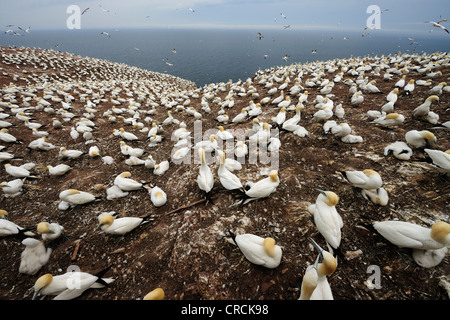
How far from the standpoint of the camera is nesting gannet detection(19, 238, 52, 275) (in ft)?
12.3

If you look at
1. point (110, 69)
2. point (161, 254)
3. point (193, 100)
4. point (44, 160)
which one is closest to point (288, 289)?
point (161, 254)

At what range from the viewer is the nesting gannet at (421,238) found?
2461 millimetres

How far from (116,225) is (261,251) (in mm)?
3176

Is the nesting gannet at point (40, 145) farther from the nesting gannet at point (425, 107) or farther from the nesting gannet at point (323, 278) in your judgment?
the nesting gannet at point (425, 107)

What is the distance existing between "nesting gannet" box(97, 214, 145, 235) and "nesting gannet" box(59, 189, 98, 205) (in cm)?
169

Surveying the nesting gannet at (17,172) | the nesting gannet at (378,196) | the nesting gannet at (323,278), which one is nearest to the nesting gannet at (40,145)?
the nesting gannet at (17,172)

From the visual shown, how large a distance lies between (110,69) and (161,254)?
41041 millimetres

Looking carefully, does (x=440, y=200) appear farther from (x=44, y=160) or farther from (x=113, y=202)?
(x=44, y=160)

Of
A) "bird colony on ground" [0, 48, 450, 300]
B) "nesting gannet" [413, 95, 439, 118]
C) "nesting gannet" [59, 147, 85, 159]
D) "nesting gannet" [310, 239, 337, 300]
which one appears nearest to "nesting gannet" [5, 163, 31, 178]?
"bird colony on ground" [0, 48, 450, 300]

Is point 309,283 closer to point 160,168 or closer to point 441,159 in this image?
point 441,159
